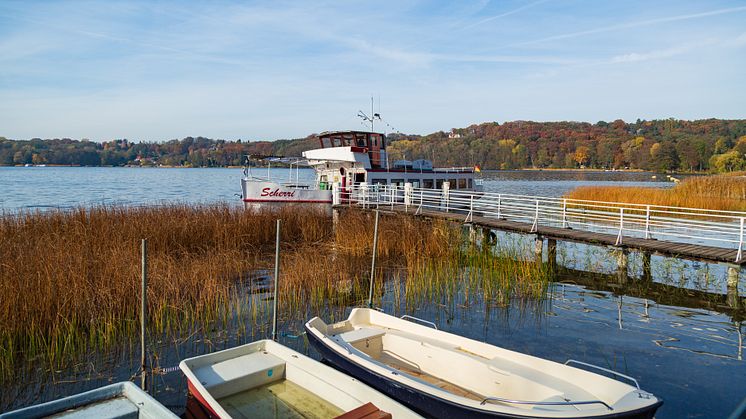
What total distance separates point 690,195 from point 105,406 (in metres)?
36.8

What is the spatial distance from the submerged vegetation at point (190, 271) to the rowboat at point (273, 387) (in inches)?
107

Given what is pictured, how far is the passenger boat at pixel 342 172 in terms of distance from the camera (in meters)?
27.4

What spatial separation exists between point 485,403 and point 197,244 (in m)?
12.9

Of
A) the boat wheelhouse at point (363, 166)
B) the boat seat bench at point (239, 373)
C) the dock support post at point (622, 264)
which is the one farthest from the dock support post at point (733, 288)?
the boat wheelhouse at point (363, 166)

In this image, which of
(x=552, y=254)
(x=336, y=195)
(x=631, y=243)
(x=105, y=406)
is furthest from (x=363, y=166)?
(x=105, y=406)

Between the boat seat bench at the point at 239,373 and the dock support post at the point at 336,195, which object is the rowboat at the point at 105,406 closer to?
the boat seat bench at the point at 239,373

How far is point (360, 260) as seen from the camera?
627 inches

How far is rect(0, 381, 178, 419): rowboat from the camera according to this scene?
4740 millimetres

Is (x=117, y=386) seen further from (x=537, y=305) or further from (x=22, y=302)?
(x=537, y=305)

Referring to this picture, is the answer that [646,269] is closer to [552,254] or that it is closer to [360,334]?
[552,254]

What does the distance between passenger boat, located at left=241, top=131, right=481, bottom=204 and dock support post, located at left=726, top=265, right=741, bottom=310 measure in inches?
Result: 643

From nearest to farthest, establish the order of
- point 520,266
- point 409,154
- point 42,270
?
point 42,270 → point 520,266 → point 409,154

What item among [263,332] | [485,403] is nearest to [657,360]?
[485,403]

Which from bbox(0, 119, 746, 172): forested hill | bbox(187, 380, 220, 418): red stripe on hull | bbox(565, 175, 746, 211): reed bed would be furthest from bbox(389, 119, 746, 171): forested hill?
bbox(187, 380, 220, 418): red stripe on hull
